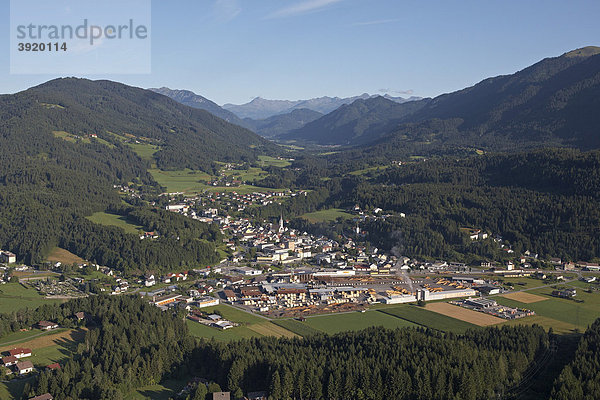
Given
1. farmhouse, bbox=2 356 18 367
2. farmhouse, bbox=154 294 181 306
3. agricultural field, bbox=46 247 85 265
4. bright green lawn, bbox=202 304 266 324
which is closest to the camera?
farmhouse, bbox=2 356 18 367

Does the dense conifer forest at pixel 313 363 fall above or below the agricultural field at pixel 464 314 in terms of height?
above

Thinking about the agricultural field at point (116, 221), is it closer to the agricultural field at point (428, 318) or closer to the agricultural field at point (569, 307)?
the agricultural field at point (428, 318)

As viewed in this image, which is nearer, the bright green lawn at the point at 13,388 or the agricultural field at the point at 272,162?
the bright green lawn at the point at 13,388

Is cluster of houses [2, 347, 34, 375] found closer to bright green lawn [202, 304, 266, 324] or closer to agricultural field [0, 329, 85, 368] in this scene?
agricultural field [0, 329, 85, 368]

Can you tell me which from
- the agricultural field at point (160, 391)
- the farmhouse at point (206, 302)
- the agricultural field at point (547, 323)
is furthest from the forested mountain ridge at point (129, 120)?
the agricultural field at point (547, 323)

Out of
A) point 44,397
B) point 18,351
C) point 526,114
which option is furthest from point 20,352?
point 526,114

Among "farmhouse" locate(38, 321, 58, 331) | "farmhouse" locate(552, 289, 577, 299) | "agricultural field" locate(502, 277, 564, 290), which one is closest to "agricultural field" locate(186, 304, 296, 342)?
"farmhouse" locate(38, 321, 58, 331)

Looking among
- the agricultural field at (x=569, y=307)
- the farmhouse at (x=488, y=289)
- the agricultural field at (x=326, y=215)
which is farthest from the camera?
the agricultural field at (x=326, y=215)
